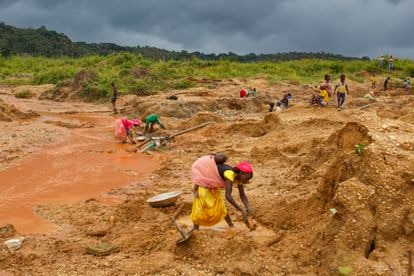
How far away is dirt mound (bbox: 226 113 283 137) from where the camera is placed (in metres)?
13.4

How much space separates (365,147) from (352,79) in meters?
27.0

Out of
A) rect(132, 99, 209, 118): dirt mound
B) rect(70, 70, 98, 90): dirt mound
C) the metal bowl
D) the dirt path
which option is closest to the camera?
the metal bowl

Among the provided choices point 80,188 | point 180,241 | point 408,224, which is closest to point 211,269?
point 180,241

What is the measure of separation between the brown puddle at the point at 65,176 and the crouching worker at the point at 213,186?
8.36 feet

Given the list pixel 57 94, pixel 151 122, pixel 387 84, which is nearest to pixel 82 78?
pixel 57 94

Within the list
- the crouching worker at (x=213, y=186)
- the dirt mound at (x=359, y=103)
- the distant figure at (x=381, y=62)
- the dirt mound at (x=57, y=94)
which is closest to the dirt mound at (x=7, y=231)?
the crouching worker at (x=213, y=186)

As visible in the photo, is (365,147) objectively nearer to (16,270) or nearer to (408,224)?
(408,224)

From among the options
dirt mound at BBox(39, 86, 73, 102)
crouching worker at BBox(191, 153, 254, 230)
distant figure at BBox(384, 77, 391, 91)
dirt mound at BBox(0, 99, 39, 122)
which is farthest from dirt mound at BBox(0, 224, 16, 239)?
distant figure at BBox(384, 77, 391, 91)

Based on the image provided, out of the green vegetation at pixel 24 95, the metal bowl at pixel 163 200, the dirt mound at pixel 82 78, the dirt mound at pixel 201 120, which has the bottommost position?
the green vegetation at pixel 24 95

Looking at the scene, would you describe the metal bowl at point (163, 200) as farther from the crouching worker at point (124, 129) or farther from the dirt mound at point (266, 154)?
the crouching worker at point (124, 129)

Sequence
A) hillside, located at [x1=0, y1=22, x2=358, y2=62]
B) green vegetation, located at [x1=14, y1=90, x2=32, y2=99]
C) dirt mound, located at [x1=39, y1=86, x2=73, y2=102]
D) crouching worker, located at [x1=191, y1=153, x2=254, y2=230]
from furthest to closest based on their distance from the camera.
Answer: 1. hillside, located at [x1=0, y1=22, x2=358, y2=62]
2. green vegetation, located at [x1=14, y1=90, x2=32, y2=99]
3. dirt mound, located at [x1=39, y1=86, x2=73, y2=102]
4. crouching worker, located at [x1=191, y1=153, x2=254, y2=230]

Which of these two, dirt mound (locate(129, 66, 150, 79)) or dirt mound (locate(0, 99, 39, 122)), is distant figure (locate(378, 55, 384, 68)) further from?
dirt mound (locate(0, 99, 39, 122))

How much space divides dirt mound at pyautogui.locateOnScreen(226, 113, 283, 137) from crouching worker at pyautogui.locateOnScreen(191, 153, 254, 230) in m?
7.27

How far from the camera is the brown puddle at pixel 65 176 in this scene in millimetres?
8328
